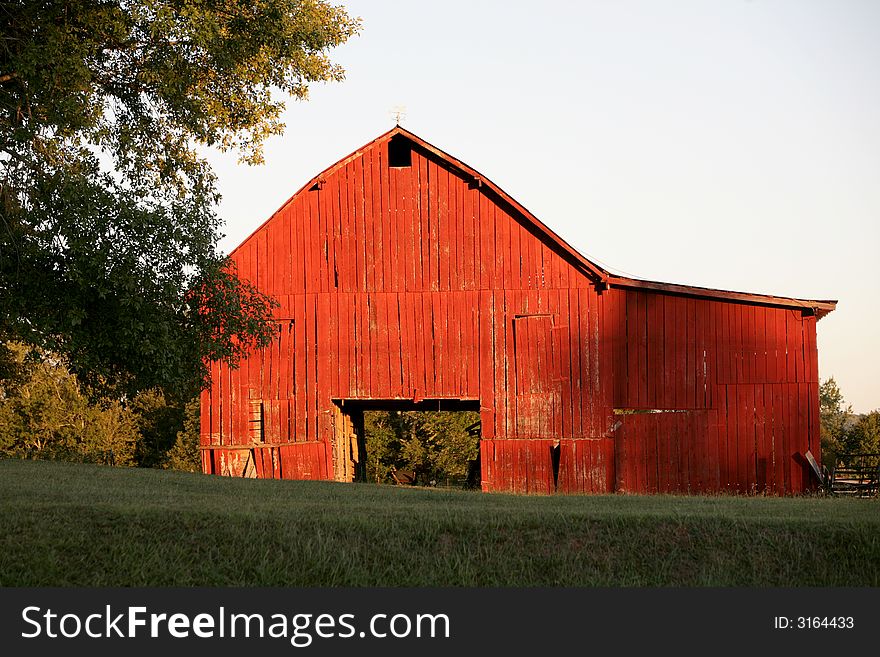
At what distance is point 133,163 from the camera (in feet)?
68.9

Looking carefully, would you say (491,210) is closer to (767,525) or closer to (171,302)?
(171,302)

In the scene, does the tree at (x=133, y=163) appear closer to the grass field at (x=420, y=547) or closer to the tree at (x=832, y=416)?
the grass field at (x=420, y=547)

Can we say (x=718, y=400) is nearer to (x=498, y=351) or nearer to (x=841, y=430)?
(x=498, y=351)

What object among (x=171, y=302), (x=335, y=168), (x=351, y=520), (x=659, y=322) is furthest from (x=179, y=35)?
(x=659, y=322)

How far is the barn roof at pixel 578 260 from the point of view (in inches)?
1048

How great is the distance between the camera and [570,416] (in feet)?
88.3

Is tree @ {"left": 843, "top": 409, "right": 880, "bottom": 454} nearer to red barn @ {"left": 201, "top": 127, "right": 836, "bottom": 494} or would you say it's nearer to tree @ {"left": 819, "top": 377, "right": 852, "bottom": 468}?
tree @ {"left": 819, "top": 377, "right": 852, "bottom": 468}

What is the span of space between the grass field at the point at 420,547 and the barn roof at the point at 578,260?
1287 cm

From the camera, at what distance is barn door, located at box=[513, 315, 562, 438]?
27.0 m

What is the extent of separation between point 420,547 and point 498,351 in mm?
15356

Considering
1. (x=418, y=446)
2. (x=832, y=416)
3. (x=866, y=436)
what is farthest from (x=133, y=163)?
(x=832, y=416)

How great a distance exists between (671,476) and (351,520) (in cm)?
1538

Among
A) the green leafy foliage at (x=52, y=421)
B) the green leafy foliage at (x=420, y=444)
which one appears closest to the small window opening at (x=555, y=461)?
the green leafy foliage at (x=420, y=444)

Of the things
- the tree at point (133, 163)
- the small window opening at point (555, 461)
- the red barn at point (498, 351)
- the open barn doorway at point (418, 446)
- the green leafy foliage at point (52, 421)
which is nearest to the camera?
the tree at point (133, 163)
